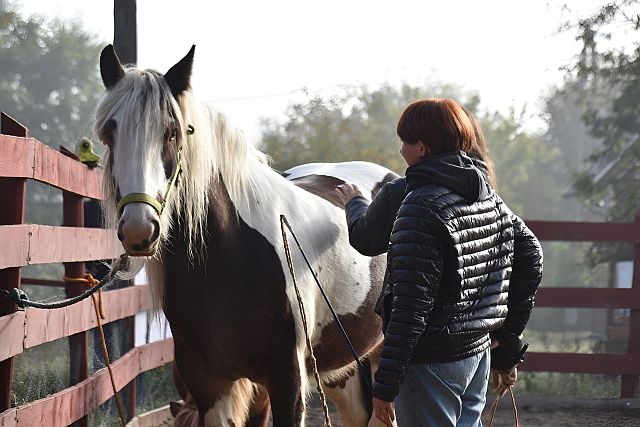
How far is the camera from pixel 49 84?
34.0 metres

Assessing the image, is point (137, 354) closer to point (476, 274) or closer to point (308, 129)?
point (476, 274)

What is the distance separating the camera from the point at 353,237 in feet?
10.8

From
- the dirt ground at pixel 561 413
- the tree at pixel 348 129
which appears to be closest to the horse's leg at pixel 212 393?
the dirt ground at pixel 561 413

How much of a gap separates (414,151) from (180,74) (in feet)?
3.68

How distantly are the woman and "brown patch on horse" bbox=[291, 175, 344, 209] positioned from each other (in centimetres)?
174

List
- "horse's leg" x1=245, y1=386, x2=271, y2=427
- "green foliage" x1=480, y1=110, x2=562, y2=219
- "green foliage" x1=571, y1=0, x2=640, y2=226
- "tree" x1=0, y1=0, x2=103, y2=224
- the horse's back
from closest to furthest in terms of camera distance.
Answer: "horse's leg" x1=245, y1=386, x2=271, y2=427, the horse's back, "green foliage" x1=571, y1=0, x2=640, y2=226, "tree" x1=0, y1=0, x2=103, y2=224, "green foliage" x1=480, y1=110, x2=562, y2=219

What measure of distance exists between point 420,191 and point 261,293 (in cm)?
113

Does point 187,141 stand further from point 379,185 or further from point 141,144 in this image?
point 379,185

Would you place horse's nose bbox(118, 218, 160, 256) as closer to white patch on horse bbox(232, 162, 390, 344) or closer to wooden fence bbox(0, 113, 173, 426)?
wooden fence bbox(0, 113, 173, 426)

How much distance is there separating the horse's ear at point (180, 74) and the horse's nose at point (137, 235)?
0.67m

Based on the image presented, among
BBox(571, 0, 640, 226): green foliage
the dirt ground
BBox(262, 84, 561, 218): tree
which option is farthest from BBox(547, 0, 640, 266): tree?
the dirt ground

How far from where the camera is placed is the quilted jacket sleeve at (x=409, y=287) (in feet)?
8.72

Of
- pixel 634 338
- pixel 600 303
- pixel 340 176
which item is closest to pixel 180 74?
pixel 340 176

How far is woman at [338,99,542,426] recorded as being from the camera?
268 cm
